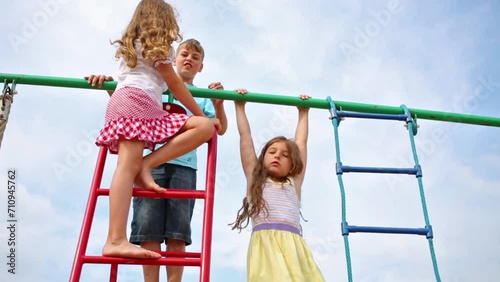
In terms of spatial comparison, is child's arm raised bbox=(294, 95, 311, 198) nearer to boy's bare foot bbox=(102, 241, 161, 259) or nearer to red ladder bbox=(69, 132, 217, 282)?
red ladder bbox=(69, 132, 217, 282)

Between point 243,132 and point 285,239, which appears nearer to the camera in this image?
point 285,239

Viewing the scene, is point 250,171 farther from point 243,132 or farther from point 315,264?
point 315,264

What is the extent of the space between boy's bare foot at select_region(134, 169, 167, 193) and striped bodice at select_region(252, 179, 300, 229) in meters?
0.71

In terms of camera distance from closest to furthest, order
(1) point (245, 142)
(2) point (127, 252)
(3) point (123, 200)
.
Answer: (2) point (127, 252) → (3) point (123, 200) → (1) point (245, 142)

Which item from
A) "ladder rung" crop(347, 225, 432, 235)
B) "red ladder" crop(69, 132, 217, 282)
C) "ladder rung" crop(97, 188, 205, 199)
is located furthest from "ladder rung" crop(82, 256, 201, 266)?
"ladder rung" crop(347, 225, 432, 235)

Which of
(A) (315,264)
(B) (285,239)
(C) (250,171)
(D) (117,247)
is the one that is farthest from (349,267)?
(D) (117,247)

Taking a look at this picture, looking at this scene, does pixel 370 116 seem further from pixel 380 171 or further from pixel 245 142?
pixel 245 142

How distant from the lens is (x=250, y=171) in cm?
327

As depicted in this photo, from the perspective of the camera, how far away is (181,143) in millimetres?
2625

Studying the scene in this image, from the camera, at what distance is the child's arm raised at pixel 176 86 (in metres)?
2.66

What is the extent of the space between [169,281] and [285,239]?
0.67 metres

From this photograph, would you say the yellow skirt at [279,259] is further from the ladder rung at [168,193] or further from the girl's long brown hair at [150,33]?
the girl's long brown hair at [150,33]

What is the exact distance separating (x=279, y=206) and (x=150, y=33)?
1.15m

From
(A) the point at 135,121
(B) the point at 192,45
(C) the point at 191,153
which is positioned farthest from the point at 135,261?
(B) the point at 192,45
